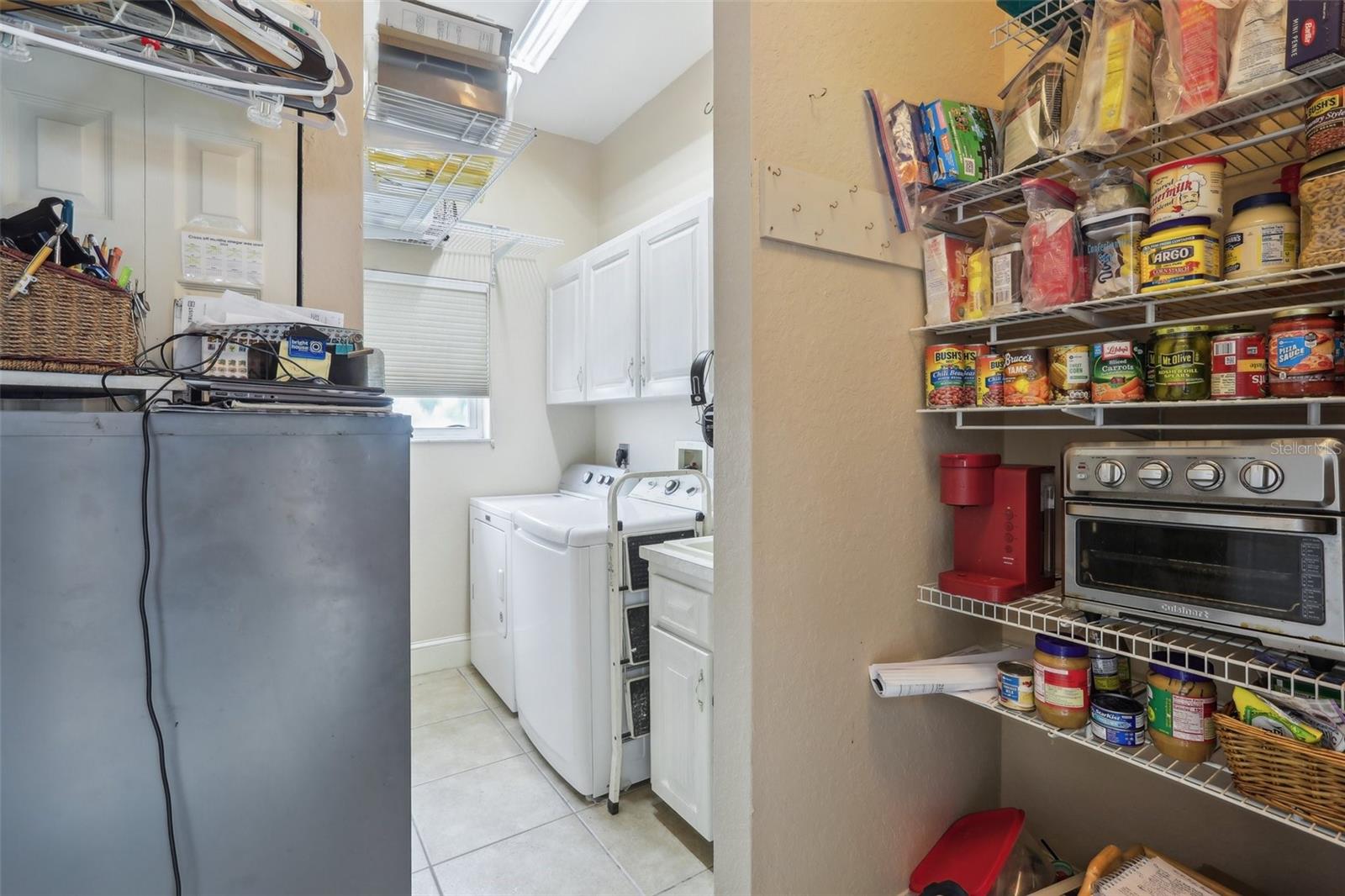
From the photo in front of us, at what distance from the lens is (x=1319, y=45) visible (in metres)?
0.83

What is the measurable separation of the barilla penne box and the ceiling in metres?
1.70

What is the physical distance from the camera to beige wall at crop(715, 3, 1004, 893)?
46.3 inches

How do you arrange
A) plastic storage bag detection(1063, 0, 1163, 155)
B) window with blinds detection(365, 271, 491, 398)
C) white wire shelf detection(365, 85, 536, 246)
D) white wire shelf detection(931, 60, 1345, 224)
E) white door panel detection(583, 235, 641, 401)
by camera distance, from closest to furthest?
1. white wire shelf detection(931, 60, 1345, 224)
2. plastic storage bag detection(1063, 0, 1163, 155)
3. white wire shelf detection(365, 85, 536, 246)
4. white door panel detection(583, 235, 641, 401)
5. window with blinds detection(365, 271, 491, 398)

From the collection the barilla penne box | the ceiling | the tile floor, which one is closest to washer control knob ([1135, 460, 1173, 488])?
the barilla penne box

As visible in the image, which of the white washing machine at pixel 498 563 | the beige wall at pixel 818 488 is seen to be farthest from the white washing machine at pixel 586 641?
the beige wall at pixel 818 488

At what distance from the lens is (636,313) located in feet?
9.14

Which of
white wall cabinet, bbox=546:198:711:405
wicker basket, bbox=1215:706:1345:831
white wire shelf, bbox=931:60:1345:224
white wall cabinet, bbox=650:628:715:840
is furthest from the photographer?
white wall cabinet, bbox=546:198:711:405

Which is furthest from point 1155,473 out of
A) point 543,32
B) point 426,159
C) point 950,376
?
point 543,32

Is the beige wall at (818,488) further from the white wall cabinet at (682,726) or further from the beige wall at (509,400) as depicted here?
the beige wall at (509,400)

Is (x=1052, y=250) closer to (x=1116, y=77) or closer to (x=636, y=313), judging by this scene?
(x=1116, y=77)

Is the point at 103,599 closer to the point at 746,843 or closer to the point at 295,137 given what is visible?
the point at 295,137

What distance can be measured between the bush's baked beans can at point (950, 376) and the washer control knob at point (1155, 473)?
1.14ft

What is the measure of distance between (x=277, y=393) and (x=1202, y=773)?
1.60 m

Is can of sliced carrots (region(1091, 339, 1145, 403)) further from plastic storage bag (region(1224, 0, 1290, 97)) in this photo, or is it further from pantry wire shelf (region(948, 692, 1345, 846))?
pantry wire shelf (region(948, 692, 1345, 846))
